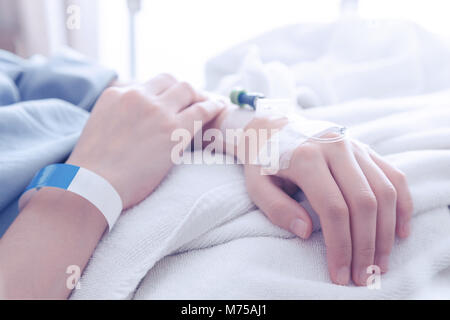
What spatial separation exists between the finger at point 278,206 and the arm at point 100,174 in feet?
0.37

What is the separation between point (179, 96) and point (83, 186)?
0.69ft

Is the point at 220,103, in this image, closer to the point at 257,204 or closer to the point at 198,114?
the point at 198,114

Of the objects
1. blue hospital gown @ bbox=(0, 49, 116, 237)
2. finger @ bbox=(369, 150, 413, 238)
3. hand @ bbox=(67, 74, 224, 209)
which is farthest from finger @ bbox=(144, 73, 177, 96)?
finger @ bbox=(369, 150, 413, 238)

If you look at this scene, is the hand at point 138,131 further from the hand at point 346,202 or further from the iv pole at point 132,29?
the iv pole at point 132,29

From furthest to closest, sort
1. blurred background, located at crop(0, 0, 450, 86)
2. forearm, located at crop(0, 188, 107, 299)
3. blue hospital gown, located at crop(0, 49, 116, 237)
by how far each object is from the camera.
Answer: blurred background, located at crop(0, 0, 450, 86)
blue hospital gown, located at crop(0, 49, 116, 237)
forearm, located at crop(0, 188, 107, 299)

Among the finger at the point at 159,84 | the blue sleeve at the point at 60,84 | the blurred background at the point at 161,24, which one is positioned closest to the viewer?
the finger at the point at 159,84

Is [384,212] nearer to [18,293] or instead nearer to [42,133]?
[18,293]

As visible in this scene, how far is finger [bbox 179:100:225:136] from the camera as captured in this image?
0.49 meters

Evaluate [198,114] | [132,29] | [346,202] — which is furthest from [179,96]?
[132,29]

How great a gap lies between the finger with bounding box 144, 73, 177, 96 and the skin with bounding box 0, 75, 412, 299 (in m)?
0.10

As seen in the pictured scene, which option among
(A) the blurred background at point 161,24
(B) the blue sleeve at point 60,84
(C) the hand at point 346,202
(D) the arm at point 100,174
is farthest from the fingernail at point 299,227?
(A) the blurred background at point 161,24

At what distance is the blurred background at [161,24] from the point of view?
1.38 m

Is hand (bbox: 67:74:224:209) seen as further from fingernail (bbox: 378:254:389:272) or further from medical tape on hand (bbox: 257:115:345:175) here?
fingernail (bbox: 378:254:389:272)
